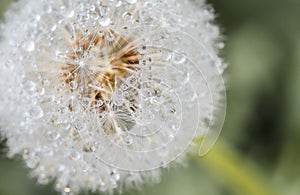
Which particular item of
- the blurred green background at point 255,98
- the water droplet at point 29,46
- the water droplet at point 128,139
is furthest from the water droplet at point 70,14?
the blurred green background at point 255,98

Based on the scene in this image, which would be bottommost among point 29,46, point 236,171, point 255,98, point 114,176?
point 114,176

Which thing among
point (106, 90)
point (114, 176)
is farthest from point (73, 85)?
point (114, 176)

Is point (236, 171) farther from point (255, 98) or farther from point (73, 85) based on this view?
point (73, 85)

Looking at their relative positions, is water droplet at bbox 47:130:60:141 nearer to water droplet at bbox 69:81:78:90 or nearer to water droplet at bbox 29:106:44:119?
water droplet at bbox 29:106:44:119

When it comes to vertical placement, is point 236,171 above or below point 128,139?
above

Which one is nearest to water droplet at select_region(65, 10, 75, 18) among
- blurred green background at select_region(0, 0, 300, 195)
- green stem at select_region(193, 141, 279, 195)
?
green stem at select_region(193, 141, 279, 195)

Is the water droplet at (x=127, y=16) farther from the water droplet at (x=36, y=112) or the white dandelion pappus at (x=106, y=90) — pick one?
the water droplet at (x=36, y=112)

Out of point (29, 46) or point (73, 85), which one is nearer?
point (73, 85)
